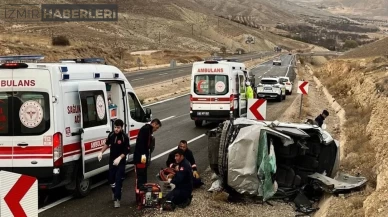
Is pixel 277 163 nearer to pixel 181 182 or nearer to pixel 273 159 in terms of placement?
pixel 273 159

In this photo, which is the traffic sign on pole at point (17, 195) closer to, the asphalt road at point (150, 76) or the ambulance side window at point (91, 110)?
the ambulance side window at point (91, 110)

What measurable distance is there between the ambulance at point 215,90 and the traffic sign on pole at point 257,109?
3.36 metres

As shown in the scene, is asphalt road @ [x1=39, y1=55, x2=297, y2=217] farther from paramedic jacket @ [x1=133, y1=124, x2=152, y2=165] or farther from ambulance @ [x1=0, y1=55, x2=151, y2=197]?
paramedic jacket @ [x1=133, y1=124, x2=152, y2=165]

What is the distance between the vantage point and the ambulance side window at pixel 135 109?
1138 cm

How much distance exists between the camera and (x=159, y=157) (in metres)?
13.4

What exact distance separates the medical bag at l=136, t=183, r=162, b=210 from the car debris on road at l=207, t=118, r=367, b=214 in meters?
1.41

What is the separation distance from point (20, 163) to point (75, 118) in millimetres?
1245

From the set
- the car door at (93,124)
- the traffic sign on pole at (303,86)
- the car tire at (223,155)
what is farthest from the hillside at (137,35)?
the car tire at (223,155)

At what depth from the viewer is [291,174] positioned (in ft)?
32.0

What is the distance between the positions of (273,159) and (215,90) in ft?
30.1

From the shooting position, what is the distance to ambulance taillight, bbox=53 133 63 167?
27.6ft

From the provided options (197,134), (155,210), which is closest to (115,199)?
(155,210)

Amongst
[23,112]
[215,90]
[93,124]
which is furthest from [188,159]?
[215,90]

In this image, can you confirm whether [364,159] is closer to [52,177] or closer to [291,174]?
[291,174]
